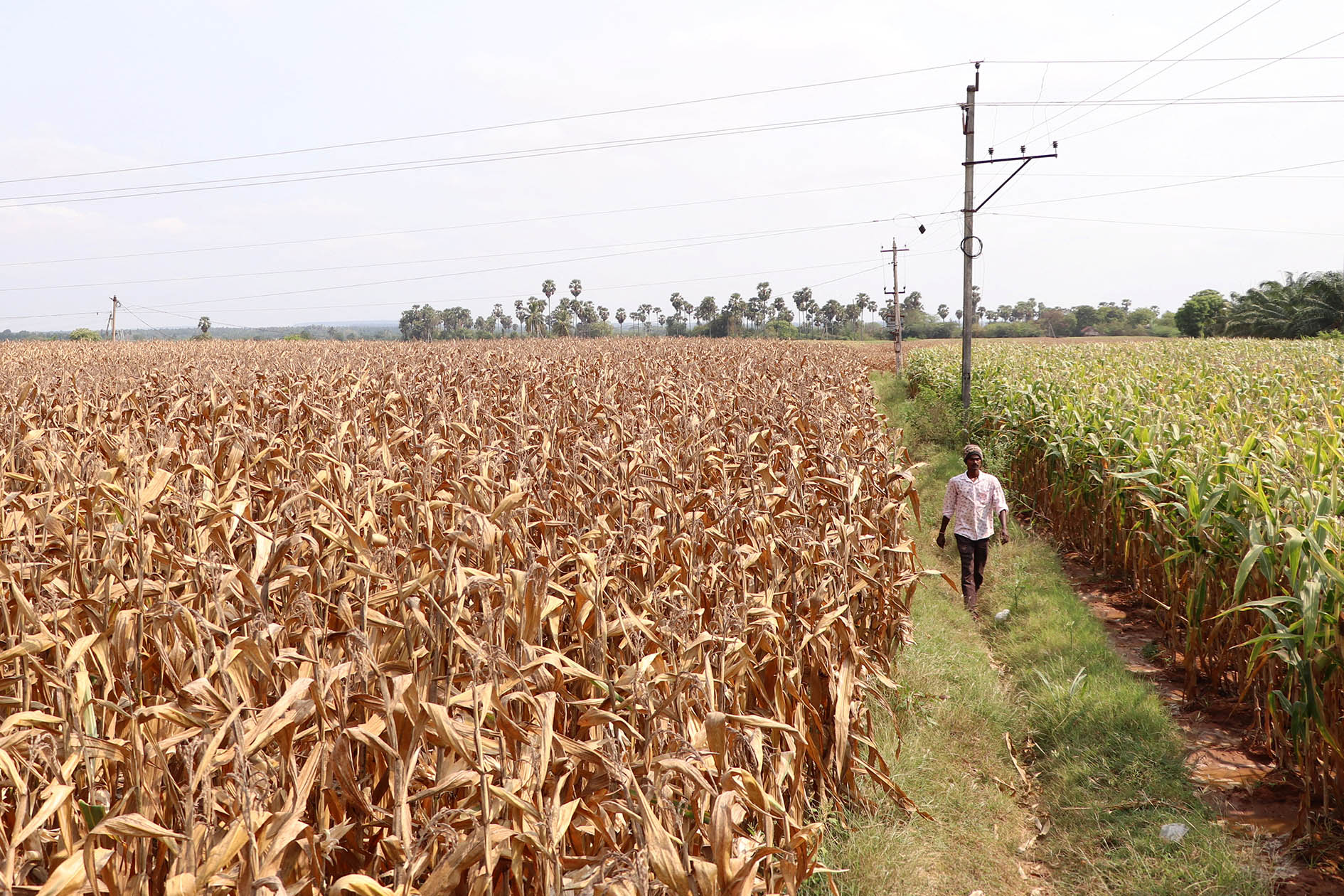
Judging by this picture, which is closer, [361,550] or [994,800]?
[361,550]

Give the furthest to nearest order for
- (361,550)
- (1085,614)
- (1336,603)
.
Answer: (1085,614) < (1336,603) < (361,550)

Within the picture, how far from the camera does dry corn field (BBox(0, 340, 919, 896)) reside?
1924 millimetres

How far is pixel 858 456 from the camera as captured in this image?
21.7ft

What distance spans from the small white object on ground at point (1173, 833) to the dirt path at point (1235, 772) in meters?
0.32

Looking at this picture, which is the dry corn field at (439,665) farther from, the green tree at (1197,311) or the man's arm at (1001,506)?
the green tree at (1197,311)

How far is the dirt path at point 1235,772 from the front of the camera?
13.2ft

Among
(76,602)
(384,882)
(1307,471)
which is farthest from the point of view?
(1307,471)

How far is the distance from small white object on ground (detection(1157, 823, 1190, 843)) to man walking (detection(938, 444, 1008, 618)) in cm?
343

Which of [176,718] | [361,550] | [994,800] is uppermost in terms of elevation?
[361,550]

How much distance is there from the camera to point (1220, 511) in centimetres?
608

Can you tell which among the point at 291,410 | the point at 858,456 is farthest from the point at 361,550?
the point at 291,410

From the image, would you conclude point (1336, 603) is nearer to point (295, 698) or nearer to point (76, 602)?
point (295, 698)

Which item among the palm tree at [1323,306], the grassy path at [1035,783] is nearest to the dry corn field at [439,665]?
the grassy path at [1035,783]

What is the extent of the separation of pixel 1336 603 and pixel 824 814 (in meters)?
2.92
